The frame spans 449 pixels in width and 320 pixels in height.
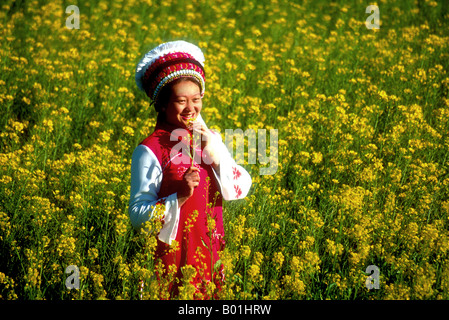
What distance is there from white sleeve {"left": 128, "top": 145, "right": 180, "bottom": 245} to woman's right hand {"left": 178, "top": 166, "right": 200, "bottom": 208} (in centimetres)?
4

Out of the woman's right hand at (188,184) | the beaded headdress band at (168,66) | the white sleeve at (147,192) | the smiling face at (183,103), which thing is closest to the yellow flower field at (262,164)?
the white sleeve at (147,192)

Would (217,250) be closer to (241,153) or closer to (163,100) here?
(163,100)

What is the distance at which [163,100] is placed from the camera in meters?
2.35

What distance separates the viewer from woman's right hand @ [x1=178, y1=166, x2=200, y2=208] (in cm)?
211

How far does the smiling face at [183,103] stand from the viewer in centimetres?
230

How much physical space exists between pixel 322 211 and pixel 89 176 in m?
1.71

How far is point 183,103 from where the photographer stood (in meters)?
2.31

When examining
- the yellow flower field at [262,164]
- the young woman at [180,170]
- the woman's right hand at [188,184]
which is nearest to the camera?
the woman's right hand at [188,184]

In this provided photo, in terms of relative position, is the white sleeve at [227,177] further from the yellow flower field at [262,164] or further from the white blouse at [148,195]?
the yellow flower field at [262,164]

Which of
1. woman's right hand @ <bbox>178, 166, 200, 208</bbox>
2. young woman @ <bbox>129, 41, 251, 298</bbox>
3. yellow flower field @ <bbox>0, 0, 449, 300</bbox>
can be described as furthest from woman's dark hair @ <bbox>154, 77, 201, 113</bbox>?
yellow flower field @ <bbox>0, 0, 449, 300</bbox>

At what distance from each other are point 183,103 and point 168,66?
0.21 meters

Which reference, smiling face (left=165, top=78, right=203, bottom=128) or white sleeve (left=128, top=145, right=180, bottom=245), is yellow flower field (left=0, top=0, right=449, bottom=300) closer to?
white sleeve (left=128, top=145, right=180, bottom=245)

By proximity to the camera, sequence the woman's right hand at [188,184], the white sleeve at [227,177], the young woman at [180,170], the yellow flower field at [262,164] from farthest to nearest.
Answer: the yellow flower field at [262,164] < the white sleeve at [227,177] < the young woman at [180,170] < the woman's right hand at [188,184]

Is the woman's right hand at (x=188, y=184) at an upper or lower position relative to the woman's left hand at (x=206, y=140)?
lower
